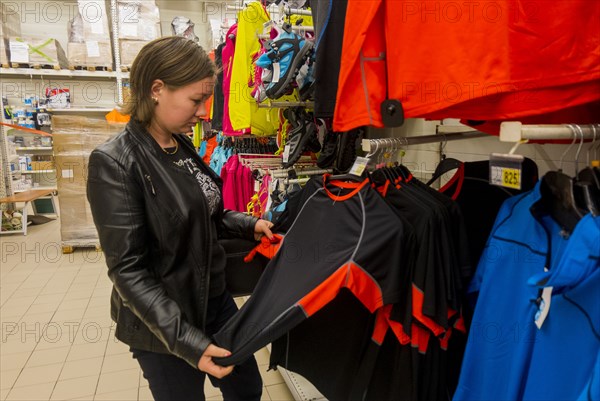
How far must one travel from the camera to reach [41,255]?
17.0ft

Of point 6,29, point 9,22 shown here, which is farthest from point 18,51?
point 9,22

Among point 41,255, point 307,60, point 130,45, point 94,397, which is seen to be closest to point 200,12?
point 130,45

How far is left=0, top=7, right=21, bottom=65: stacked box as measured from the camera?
6195mm

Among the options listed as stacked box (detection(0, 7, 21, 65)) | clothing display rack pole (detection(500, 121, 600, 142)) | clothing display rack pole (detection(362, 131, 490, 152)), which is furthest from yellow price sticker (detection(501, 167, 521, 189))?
stacked box (detection(0, 7, 21, 65))

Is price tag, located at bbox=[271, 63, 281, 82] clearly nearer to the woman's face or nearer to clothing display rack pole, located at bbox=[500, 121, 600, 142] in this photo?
the woman's face

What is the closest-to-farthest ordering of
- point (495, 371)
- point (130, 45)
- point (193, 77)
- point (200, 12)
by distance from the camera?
point (495, 371) → point (193, 77) → point (130, 45) → point (200, 12)

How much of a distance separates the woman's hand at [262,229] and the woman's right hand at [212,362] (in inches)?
23.0

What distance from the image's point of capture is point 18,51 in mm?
6242

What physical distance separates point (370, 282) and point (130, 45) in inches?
254

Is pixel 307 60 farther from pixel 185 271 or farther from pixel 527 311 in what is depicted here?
pixel 527 311

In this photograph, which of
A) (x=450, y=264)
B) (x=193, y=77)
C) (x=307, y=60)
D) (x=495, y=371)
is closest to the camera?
(x=495, y=371)

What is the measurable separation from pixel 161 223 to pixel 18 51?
6751mm

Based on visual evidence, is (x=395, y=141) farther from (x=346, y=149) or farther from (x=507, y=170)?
(x=346, y=149)

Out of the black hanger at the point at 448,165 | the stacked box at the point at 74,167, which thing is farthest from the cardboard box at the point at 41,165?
the black hanger at the point at 448,165
